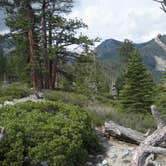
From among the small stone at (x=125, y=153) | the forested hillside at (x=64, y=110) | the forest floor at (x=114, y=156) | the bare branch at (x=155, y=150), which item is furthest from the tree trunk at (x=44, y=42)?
the bare branch at (x=155, y=150)

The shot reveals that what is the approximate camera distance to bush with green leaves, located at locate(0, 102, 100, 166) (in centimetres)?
933

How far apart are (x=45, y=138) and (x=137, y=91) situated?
20.8 metres

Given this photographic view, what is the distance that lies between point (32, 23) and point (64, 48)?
271cm

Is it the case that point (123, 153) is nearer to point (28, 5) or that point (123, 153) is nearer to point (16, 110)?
point (16, 110)

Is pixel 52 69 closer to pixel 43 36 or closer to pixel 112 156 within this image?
pixel 43 36

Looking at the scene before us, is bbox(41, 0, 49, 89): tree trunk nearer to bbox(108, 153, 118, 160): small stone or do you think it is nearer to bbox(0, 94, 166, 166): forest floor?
bbox(0, 94, 166, 166): forest floor

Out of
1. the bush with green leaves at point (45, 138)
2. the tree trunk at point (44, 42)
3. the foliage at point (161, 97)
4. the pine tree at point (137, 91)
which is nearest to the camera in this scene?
the bush with green leaves at point (45, 138)

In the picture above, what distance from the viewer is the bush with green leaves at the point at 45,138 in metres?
9.33

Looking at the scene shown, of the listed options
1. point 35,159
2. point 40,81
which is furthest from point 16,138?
point 40,81

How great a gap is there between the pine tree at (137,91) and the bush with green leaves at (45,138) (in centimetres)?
1791

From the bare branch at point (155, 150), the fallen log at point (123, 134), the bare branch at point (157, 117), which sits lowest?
the fallen log at point (123, 134)

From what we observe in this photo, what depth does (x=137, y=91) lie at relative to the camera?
3006 cm

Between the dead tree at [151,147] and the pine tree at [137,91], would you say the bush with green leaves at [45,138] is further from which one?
the pine tree at [137,91]

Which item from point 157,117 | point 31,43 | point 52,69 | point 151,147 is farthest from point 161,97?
point 151,147
